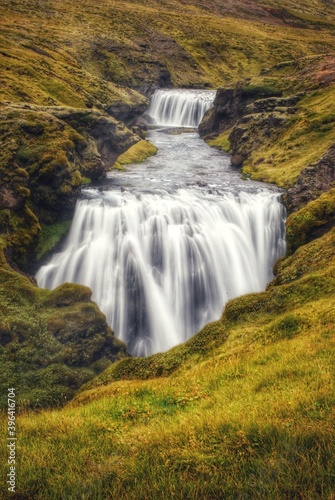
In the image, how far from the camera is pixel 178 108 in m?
71.1

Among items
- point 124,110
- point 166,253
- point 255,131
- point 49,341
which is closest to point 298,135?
point 255,131

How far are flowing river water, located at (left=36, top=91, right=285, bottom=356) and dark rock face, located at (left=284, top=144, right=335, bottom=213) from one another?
203 cm

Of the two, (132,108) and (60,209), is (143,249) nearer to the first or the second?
(60,209)

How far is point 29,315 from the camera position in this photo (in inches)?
527

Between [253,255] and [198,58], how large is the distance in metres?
102

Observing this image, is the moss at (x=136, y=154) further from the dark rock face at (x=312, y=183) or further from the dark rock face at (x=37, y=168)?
the dark rock face at (x=312, y=183)

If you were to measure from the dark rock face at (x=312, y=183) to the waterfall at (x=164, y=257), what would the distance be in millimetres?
1968

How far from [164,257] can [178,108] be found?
5628 centimetres

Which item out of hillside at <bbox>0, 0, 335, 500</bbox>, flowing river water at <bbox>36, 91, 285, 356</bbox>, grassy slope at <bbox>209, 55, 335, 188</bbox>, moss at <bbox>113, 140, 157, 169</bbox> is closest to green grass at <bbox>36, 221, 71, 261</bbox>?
hillside at <bbox>0, 0, 335, 500</bbox>

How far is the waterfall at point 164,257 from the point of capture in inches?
774

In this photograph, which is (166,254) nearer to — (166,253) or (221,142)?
(166,253)

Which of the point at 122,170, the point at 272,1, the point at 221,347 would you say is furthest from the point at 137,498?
the point at 272,1

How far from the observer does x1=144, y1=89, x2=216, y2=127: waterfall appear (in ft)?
226

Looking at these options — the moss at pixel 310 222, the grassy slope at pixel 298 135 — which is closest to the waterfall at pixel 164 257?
the moss at pixel 310 222
